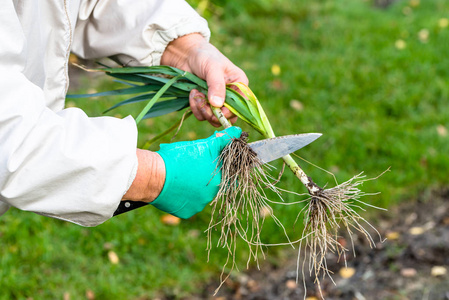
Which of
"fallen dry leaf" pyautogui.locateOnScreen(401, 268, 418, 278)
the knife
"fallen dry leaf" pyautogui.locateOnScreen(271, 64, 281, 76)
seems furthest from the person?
"fallen dry leaf" pyautogui.locateOnScreen(271, 64, 281, 76)

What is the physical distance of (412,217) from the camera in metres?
3.27

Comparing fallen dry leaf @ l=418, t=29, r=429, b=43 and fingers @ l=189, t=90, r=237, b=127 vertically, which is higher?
fingers @ l=189, t=90, r=237, b=127

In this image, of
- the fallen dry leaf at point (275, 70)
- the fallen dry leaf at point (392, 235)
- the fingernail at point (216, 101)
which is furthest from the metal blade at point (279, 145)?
the fallen dry leaf at point (275, 70)

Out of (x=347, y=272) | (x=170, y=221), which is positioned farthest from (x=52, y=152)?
(x=347, y=272)

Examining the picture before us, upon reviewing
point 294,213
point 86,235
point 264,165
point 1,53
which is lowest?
point 86,235

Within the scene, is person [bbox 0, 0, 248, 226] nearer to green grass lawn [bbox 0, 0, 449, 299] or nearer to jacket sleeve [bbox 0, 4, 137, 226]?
jacket sleeve [bbox 0, 4, 137, 226]

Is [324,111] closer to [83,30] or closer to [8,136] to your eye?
[83,30]

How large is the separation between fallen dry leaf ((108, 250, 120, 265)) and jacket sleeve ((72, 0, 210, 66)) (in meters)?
1.27

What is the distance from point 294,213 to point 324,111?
52.2 inches

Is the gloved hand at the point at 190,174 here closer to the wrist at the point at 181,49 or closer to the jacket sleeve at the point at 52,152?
the jacket sleeve at the point at 52,152

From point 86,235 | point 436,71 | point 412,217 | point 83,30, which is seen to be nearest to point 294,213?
point 412,217

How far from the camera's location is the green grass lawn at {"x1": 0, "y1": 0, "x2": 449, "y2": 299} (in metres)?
2.74

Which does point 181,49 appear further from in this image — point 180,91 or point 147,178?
point 147,178

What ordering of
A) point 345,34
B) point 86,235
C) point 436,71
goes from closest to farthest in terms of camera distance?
1. point 86,235
2. point 436,71
3. point 345,34
